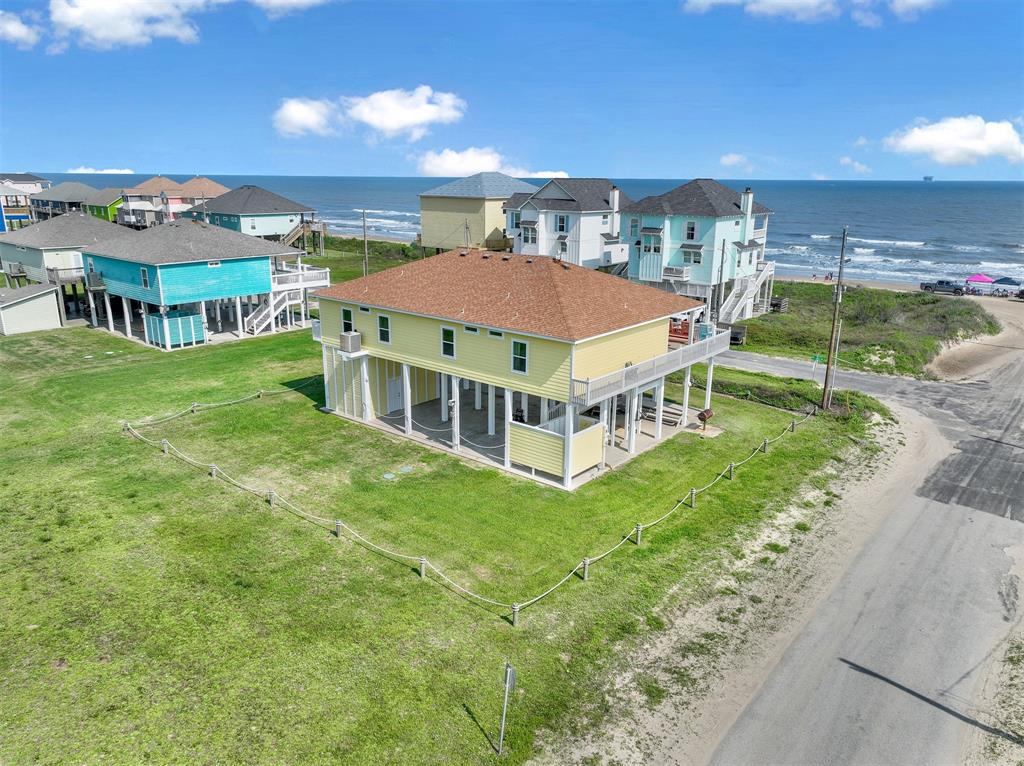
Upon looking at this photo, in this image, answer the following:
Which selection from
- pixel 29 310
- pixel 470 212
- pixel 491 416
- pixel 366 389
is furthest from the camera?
pixel 470 212

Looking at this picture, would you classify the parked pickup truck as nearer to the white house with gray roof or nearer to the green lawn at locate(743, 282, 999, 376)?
the green lawn at locate(743, 282, 999, 376)

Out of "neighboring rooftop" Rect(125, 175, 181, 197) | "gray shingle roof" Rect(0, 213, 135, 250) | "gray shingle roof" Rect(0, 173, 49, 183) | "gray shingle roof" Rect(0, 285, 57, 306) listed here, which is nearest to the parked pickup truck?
"gray shingle roof" Rect(0, 213, 135, 250)

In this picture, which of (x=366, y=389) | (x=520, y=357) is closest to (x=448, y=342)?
(x=520, y=357)

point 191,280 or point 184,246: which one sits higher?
point 184,246

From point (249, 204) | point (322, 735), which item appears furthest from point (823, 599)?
point (249, 204)

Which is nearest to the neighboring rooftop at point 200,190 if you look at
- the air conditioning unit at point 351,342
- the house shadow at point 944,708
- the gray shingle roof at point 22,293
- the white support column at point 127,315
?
the gray shingle roof at point 22,293

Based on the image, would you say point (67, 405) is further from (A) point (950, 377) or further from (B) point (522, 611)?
(A) point (950, 377)

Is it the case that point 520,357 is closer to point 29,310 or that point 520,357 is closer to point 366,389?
point 366,389
